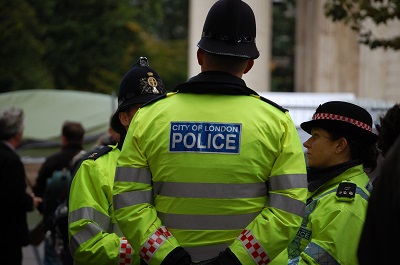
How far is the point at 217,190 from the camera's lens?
438 centimetres

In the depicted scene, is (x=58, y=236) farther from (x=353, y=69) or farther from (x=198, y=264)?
(x=353, y=69)

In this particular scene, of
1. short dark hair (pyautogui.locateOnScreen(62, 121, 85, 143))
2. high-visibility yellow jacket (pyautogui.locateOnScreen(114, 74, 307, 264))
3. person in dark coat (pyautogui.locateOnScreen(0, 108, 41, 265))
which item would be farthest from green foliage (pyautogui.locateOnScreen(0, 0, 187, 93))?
high-visibility yellow jacket (pyautogui.locateOnScreen(114, 74, 307, 264))

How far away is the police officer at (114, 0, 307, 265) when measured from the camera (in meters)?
4.34

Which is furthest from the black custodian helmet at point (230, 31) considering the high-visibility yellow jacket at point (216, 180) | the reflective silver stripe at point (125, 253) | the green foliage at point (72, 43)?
the green foliage at point (72, 43)

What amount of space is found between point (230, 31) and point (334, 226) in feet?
3.01

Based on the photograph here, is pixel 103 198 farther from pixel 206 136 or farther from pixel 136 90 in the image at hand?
pixel 206 136

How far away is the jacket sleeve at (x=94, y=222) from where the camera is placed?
517 cm

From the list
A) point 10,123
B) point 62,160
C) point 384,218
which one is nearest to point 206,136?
point 384,218

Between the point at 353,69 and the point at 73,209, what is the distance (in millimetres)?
35787

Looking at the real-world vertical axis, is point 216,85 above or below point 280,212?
above

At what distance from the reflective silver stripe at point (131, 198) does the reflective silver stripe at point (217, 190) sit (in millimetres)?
112

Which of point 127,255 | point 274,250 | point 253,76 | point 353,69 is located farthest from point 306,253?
point 353,69

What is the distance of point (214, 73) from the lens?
451 cm

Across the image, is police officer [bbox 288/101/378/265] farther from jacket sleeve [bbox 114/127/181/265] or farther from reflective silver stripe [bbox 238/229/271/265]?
jacket sleeve [bbox 114/127/181/265]
